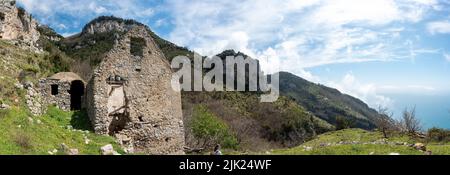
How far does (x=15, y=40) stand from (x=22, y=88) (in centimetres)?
1125

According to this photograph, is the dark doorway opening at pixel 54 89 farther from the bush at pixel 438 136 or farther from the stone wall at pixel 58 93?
the bush at pixel 438 136

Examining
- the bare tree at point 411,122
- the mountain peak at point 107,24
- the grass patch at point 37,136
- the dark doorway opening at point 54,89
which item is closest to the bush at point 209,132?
the dark doorway opening at point 54,89

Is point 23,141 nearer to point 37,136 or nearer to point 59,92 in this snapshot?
point 37,136

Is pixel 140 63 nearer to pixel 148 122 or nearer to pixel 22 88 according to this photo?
pixel 148 122

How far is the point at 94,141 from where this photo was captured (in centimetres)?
1944

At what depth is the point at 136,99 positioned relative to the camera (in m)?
23.2

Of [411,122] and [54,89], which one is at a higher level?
[54,89]

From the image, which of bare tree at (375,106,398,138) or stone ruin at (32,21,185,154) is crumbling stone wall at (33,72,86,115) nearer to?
stone ruin at (32,21,185,154)

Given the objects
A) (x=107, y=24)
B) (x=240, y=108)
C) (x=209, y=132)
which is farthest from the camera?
(x=107, y=24)

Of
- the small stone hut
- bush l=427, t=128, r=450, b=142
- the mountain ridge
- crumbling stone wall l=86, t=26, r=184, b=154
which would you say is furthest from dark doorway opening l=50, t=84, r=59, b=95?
the mountain ridge

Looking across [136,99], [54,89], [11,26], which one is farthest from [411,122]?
[11,26]

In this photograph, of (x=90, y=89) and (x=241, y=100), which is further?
(x=241, y=100)
